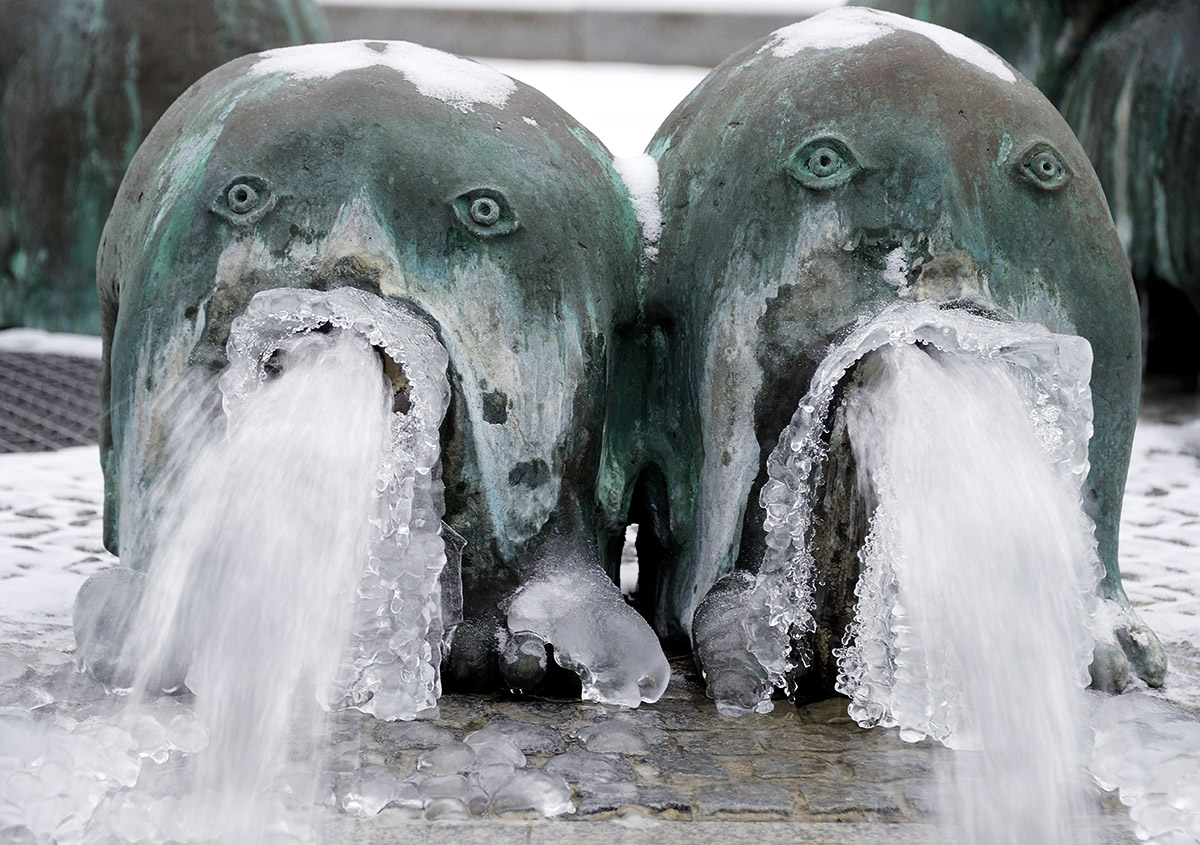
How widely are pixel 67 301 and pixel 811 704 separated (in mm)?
4149

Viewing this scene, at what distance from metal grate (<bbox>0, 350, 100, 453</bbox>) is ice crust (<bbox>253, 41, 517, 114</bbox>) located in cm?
203

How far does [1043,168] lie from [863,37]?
1.34 feet

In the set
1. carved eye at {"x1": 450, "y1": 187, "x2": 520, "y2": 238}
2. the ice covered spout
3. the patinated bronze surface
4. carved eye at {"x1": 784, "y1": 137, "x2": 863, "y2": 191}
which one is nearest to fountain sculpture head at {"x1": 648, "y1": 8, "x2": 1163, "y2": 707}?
carved eye at {"x1": 784, "y1": 137, "x2": 863, "y2": 191}

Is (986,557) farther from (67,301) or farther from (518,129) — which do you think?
(67,301)

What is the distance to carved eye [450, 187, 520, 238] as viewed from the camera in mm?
2533

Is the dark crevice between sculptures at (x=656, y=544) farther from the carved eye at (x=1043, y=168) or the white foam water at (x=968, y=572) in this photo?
the carved eye at (x=1043, y=168)

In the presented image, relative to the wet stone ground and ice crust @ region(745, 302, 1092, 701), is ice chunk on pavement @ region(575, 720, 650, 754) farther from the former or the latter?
ice crust @ region(745, 302, 1092, 701)

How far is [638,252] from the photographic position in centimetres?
275

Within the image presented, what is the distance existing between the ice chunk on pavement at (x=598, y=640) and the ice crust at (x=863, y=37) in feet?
3.49

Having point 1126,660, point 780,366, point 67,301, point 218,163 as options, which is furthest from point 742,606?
point 67,301

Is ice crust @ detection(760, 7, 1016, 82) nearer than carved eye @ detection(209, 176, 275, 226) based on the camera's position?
No

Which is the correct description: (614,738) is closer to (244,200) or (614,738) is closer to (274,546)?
(274,546)

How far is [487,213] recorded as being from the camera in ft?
8.31

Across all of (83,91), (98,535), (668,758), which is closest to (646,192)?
(668,758)
